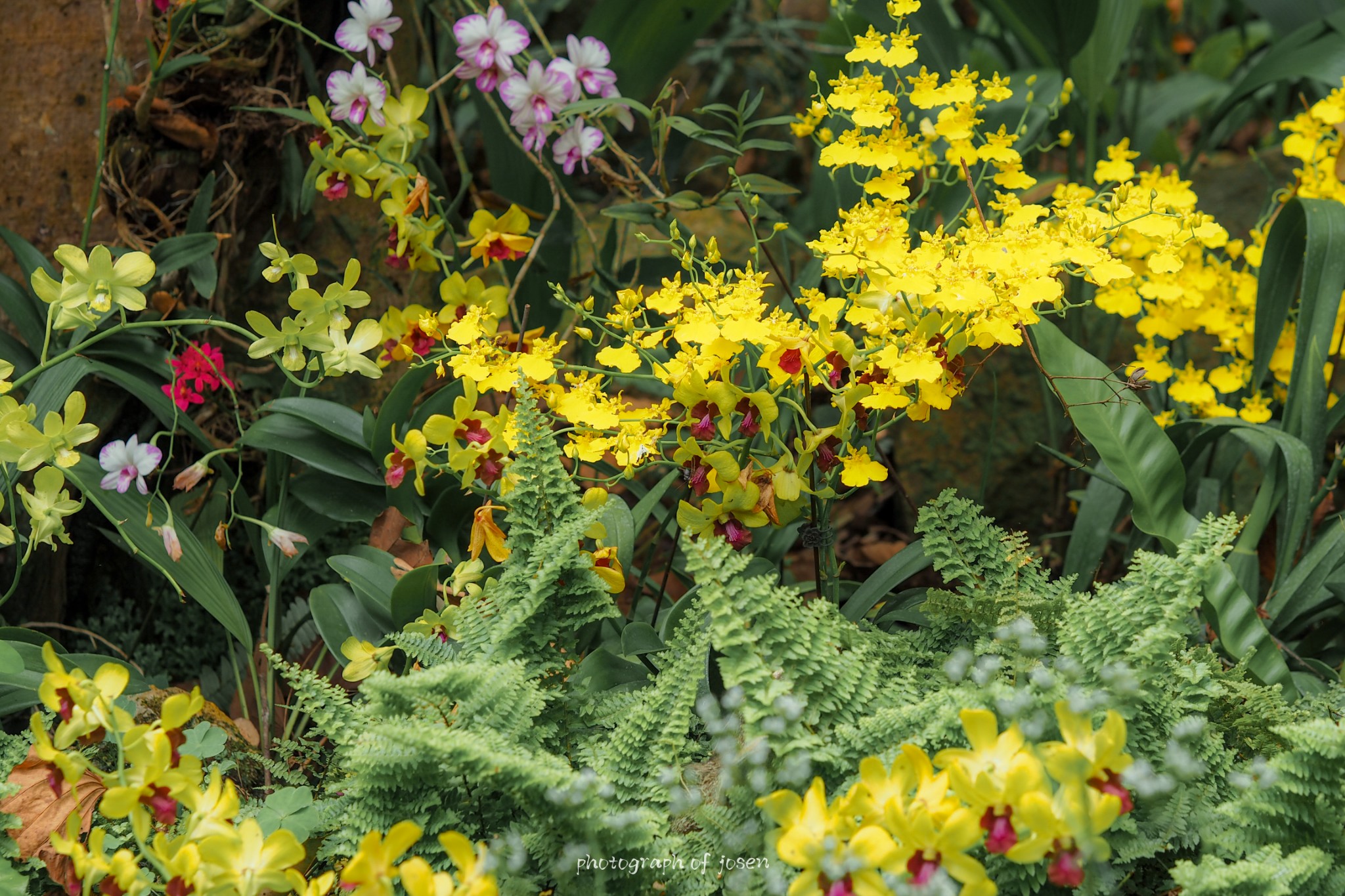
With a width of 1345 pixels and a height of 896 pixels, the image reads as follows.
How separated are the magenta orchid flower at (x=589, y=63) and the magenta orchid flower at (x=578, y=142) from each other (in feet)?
0.15

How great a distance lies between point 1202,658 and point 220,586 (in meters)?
1.07

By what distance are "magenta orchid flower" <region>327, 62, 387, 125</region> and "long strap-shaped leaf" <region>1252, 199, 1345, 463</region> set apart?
118cm

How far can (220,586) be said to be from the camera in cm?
126

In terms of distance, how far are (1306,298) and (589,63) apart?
97 cm

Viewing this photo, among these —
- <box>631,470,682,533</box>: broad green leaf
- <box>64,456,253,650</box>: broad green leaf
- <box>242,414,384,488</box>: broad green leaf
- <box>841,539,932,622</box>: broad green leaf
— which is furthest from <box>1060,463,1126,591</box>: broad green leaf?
<box>64,456,253,650</box>: broad green leaf

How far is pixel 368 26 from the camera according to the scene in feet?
4.49

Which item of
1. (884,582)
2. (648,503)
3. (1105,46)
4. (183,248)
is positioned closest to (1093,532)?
(884,582)

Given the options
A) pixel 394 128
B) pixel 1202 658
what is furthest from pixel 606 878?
pixel 394 128

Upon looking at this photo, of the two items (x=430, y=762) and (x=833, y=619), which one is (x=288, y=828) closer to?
(x=430, y=762)

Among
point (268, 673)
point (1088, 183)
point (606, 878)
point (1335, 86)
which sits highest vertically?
point (1335, 86)

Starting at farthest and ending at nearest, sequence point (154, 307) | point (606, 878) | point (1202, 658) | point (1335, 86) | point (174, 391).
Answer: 1. point (1335, 86)
2. point (154, 307)
3. point (174, 391)
4. point (1202, 658)
5. point (606, 878)

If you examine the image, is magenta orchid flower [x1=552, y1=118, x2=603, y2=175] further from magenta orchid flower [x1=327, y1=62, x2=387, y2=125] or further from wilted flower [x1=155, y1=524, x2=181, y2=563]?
wilted flower [x1=155, y1=524, x2=181, y2=563]

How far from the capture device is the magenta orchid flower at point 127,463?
1172 mm

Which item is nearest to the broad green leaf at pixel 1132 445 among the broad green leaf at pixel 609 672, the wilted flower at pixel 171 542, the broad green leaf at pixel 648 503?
the broad green leaf at pixel 648 503
